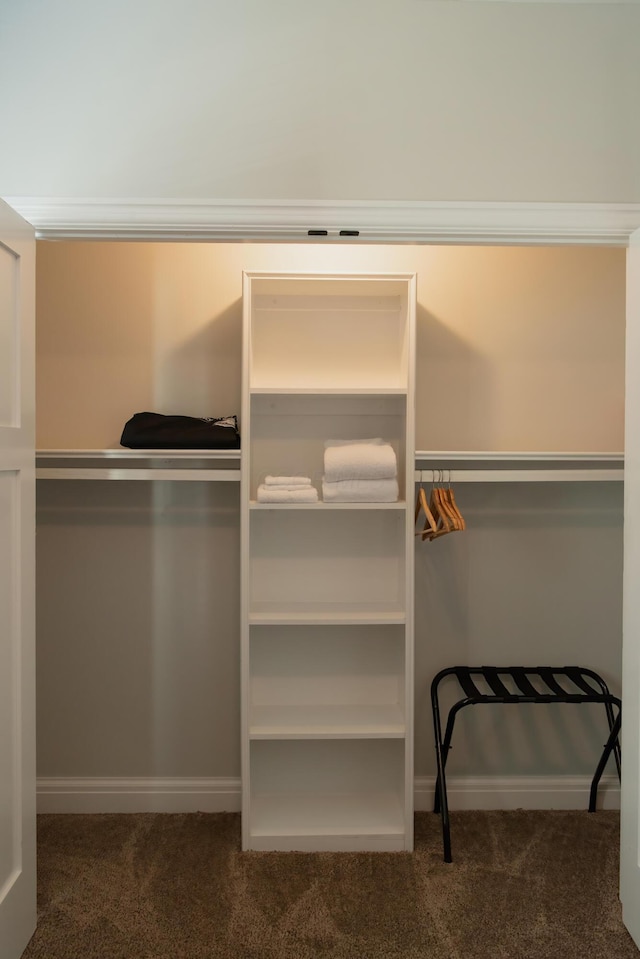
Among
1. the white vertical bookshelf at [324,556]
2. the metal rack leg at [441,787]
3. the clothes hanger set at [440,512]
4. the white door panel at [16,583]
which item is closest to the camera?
the white door panel at [16,583]

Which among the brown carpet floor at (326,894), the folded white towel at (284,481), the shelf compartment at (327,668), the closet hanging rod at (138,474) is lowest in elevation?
the brown carpet floor at (326,894)

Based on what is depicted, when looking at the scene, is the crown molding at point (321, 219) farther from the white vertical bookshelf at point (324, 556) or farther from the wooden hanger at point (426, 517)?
the wooden hanger at point (426, 517)

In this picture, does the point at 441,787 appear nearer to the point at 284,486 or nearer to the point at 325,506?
the point at 325,506

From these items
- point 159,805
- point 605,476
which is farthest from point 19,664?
point 605,476

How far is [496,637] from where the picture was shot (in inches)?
115

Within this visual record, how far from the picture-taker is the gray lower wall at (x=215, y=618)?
2.86m

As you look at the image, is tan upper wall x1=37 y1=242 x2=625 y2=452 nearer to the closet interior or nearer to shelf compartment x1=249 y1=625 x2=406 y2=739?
the closet interior

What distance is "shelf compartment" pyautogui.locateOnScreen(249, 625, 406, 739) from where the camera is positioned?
2797mm

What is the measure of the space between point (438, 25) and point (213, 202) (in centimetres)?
79

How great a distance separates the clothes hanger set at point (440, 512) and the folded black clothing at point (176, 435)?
723 mm

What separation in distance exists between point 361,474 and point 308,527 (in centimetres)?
35

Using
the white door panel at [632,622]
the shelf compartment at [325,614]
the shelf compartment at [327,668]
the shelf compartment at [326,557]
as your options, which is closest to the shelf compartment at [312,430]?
the shelf compartment at [326,557]

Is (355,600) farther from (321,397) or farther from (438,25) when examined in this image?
(438,25)

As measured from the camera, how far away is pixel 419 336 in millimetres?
2881
